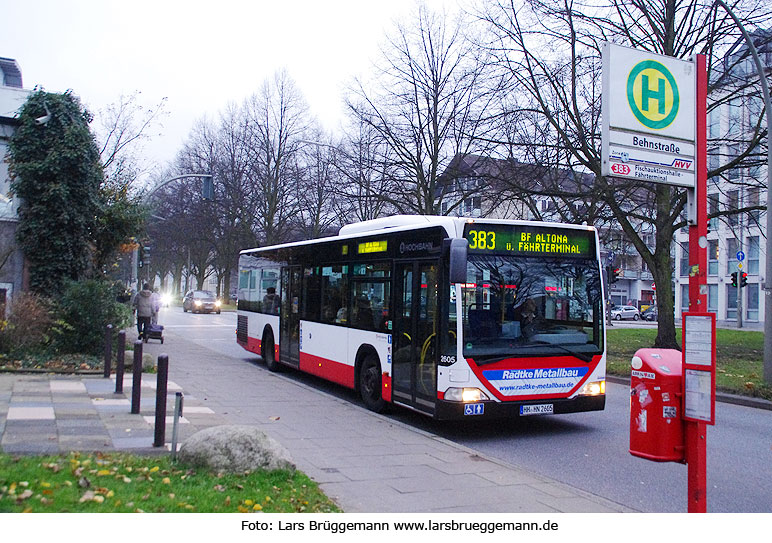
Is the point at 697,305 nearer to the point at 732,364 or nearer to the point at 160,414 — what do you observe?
the point at 160,414

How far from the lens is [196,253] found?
63.1m

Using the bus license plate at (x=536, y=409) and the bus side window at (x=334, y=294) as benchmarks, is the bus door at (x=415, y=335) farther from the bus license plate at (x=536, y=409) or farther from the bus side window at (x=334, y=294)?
the bus side window at (x=334, y=294)

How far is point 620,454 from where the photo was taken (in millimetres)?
8320

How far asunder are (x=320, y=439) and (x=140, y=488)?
11.6 ft

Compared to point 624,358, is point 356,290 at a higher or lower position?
higher

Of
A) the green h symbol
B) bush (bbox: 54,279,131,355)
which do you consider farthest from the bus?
bush (bbox: 54,279,131,355)

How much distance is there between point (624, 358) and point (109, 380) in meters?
13.9

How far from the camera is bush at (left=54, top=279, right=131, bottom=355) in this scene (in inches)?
566

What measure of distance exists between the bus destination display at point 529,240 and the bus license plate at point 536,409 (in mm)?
2029

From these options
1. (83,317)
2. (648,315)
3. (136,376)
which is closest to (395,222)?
(136,376)

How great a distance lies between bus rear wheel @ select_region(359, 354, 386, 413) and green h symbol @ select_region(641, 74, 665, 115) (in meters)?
6.70

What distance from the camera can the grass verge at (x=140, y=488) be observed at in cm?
474

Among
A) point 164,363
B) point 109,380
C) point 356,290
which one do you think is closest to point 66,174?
point 109,380

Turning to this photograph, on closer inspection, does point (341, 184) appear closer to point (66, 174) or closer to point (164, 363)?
point (66, 174)
